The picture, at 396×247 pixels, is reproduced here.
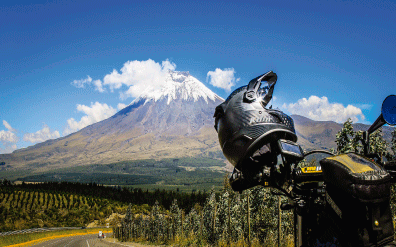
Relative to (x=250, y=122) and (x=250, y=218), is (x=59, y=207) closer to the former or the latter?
(x=250, y=218)

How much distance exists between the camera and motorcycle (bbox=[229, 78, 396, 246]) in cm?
133

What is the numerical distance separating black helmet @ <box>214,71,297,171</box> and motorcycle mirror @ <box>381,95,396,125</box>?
56 centimetres

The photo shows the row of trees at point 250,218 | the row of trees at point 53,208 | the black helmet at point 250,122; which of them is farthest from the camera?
the row of trees at point 53,208

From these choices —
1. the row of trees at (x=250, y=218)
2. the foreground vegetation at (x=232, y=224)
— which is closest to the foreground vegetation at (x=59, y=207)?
the foreground vegetation at (x=232, y=224)

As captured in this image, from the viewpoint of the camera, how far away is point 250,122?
6.70 feet

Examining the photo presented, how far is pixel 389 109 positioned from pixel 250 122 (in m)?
0.85

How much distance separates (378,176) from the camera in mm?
1331

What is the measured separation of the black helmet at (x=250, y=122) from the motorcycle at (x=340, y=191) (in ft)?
0.34

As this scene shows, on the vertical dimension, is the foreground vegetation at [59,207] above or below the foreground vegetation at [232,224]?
below

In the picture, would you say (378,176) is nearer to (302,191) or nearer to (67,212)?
(302,191)

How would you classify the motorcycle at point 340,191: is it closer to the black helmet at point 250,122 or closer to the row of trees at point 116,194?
the black helmet at point 250,122

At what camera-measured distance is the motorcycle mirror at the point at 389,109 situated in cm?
166

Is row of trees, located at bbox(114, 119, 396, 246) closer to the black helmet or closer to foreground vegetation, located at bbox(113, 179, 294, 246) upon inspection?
foreground vegetation, located at bbox(113, 179, 294, 246)

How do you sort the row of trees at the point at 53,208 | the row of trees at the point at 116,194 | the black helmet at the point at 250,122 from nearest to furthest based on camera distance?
1. the black helmet at the point at 250,122
2. the row of trees at the point at 53,208
3. the row of trees at the point at 116,194
